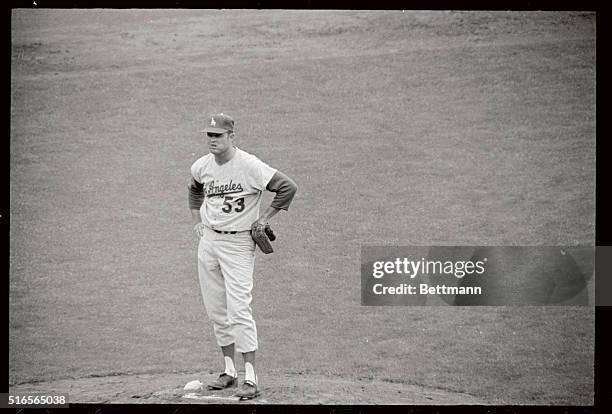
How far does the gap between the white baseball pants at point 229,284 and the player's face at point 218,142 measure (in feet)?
1.66

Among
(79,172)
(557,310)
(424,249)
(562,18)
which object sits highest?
(562,18)

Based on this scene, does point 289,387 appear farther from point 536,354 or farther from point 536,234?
point 536,234

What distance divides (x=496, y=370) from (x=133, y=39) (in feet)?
11.8

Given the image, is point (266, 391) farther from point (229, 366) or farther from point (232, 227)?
point (232, 227)

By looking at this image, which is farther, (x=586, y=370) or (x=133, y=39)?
(x=133, y=39)

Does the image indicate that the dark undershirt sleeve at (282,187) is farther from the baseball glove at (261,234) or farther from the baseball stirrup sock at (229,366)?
the baseball stirrup sock at (229,366)

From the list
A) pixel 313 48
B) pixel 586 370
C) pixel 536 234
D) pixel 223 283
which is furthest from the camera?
pixel 313 48

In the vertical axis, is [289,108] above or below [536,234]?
above

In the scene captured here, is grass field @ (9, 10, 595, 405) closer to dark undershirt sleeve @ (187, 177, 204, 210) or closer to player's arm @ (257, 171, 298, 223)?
dark undershirt sleeve @ (187, 177, 204, 210)

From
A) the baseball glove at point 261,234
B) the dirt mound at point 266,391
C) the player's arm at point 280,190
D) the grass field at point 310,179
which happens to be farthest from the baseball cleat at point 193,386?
the player's arm at point 280,190

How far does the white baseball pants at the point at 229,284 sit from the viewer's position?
514cm

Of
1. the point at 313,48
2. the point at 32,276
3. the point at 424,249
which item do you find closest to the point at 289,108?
the point at 313,48

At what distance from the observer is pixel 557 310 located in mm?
5922

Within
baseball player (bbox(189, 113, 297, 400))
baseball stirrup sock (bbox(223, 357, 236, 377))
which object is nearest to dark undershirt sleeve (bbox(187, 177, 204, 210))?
baseball player (bbox(189, 113, 297, 400))
